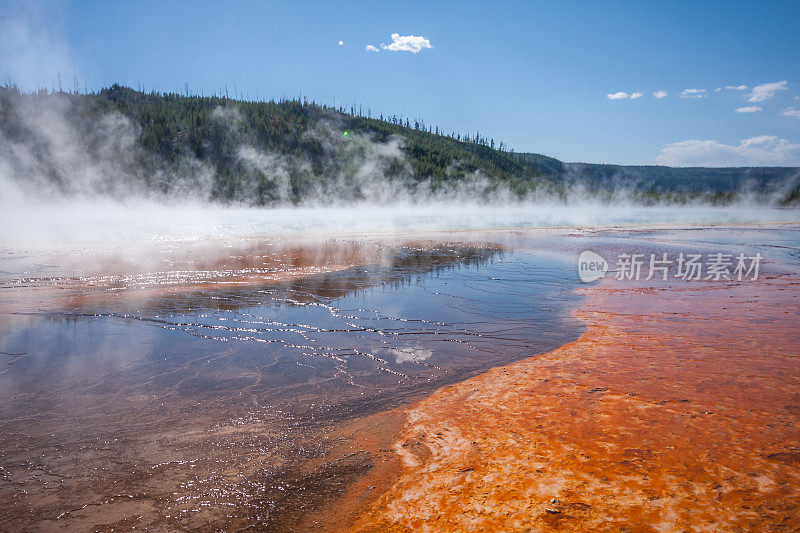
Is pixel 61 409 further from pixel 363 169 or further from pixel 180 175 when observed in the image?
pixel 363 169

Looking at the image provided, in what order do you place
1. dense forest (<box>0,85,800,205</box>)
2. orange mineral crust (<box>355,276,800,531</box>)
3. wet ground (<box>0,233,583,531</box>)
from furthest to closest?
dense forest (<box>0,85,800,205</box>) < wet ground (<box>0,233,583,531</box>) < orange mineral crust (<box>355,276,800,531</box>)

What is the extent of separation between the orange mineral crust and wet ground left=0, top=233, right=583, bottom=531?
2.34 feet

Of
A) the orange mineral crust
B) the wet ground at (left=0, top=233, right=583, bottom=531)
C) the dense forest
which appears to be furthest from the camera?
the dense forest

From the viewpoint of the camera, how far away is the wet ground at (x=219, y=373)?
3.62 meters

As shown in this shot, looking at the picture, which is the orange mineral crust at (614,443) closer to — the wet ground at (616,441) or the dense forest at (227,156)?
the wet ground at (616,441)

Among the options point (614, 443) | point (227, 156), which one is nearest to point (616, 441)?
point (614, 443)

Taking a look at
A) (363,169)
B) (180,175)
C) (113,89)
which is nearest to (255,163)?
(180,175)

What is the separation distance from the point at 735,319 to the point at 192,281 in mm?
13580

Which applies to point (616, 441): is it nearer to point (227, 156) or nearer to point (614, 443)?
point (614, 443)

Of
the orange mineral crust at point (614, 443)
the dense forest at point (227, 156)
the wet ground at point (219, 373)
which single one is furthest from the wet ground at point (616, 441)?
the dense forest at point (227, 156)

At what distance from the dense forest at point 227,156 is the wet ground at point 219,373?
3198 inches

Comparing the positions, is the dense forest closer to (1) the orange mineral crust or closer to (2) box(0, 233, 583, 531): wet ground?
(2) box(0, 233, 583, 531): wet ground

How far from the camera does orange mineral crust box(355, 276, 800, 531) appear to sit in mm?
3107

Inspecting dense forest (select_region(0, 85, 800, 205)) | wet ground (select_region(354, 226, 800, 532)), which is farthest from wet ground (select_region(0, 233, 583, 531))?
dense forest (select_region(0, 85, 800, 205))
